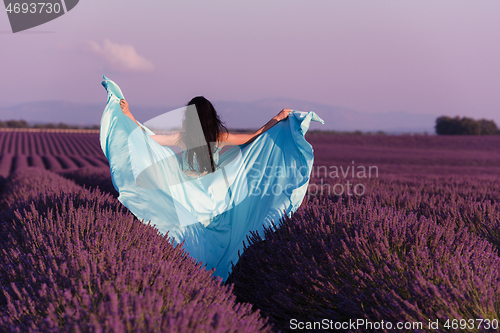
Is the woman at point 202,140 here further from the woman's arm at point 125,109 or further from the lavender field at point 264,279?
the lavender field at point 264,279

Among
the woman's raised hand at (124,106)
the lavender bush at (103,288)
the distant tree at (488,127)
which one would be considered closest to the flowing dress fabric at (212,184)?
the woman's raised hand at (124,106)

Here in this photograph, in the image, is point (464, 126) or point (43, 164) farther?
point (464, 126)

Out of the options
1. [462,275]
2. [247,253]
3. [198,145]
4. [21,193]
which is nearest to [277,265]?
[247,253]

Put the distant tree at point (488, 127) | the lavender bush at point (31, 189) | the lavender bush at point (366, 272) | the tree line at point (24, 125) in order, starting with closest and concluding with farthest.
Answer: the lavender bush at point (366, 272) < the lavender bush at point (31, 189) < the distant tree at point (488, 127) < the tree line at point (24, 125)

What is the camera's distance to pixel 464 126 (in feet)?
155

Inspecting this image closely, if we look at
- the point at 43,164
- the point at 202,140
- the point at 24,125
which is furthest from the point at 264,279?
the point at 24,125

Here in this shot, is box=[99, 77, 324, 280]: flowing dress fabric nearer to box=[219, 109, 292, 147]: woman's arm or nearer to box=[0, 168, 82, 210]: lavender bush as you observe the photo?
box=[219, 109, 292, 147]: woman's arm

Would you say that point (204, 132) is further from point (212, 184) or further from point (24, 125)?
point (24, 125)

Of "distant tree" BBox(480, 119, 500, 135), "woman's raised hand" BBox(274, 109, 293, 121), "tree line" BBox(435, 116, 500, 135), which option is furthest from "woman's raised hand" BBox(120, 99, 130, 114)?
"distant tree" BBox(480, 119, 500, 135)

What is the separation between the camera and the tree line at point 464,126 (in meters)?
47.2

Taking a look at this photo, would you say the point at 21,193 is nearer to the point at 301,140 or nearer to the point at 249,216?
the point at 249,216

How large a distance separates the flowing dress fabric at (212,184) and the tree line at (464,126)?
5316 centimetres

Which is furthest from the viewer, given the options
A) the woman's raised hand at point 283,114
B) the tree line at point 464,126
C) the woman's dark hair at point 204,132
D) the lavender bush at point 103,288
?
the tree line at point 464,126

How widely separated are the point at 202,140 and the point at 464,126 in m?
53.8
